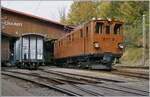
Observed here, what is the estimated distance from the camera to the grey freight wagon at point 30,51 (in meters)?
29.8

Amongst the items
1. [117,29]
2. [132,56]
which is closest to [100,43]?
[117,29]

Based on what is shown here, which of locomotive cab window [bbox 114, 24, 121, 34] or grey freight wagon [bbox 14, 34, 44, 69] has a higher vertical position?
locomotive cab window [bbox 114, 24, 121, 34]

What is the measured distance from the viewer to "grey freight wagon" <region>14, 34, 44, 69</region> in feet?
97.9

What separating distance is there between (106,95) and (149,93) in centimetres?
123

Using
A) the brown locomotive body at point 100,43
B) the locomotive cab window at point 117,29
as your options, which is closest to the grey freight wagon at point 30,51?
the brown locomotive body at point 100,43

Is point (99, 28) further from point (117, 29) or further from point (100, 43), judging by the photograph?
point (117, 29)

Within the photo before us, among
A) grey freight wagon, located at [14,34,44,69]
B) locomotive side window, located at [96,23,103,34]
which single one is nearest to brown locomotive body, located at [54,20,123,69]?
locomotive side window, located at [96,23,103,34]

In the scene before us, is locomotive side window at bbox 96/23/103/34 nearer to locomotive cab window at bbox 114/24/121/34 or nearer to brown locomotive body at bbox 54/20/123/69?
brown locomotive body at bbox 54/20/123/69

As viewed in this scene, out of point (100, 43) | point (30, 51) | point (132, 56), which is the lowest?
point (132, 56)

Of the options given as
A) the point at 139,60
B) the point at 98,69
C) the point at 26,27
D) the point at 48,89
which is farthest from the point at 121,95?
the point at 26,27

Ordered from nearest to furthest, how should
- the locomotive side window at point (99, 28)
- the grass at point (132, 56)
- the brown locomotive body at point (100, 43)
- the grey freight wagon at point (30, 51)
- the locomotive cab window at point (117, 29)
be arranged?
1. the brown locomotive body at point (100, 43)
2. the locomotive side window at point (99, 28)
3. the locomotive cab window at point (117, 29)
4. the grey freight wagon at point (30, 51)
5. the grass at point (132, 56)

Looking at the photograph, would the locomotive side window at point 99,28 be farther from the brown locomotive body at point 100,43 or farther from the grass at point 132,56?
the grass at point 132,56

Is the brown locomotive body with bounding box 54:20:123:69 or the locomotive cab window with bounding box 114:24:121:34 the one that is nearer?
the brown locomotive body with bounding box 54:20:123:69

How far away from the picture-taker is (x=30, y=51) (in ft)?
99.1
